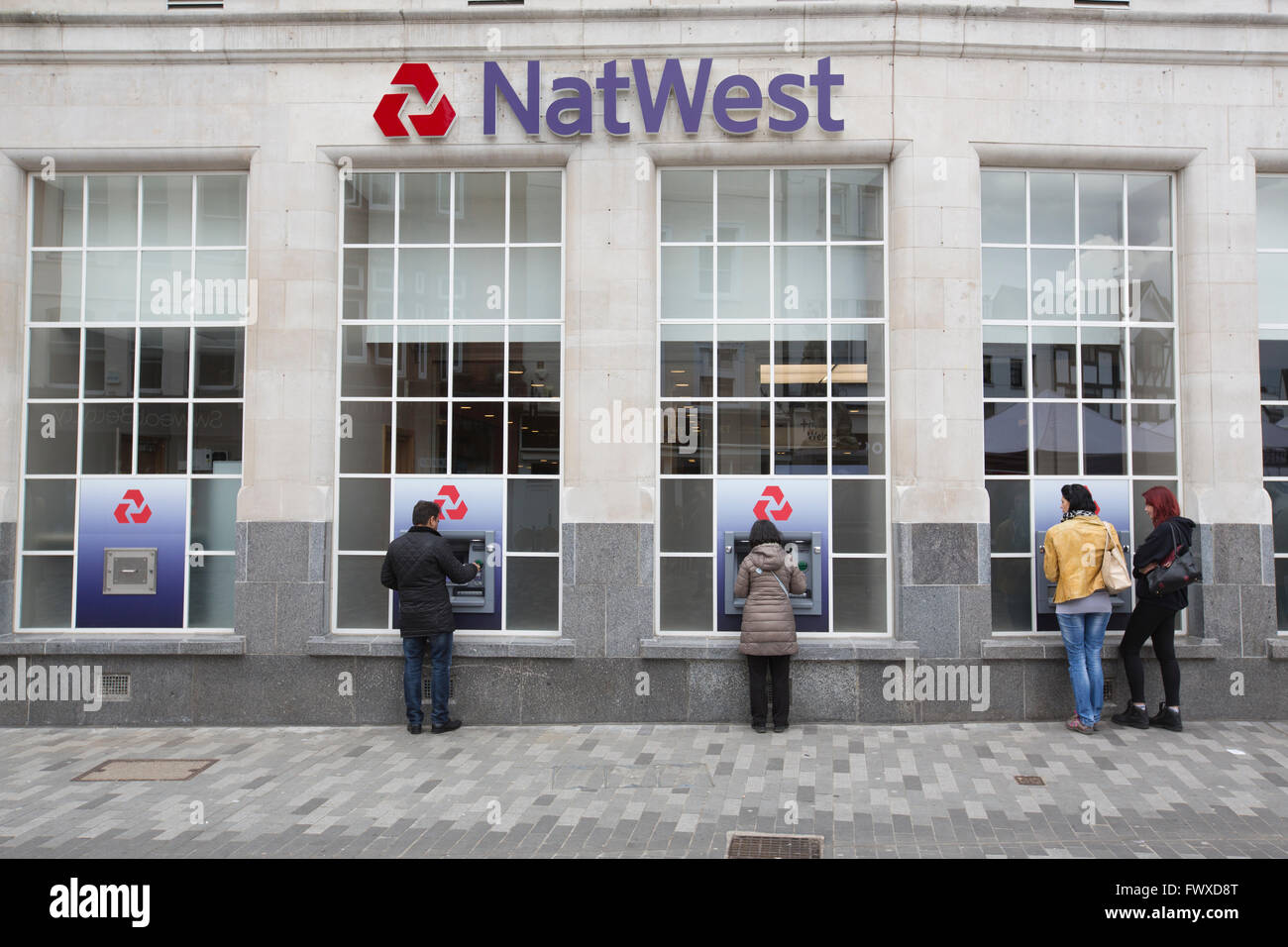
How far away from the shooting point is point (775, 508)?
8750 millimetres

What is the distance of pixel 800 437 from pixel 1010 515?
2.23 m

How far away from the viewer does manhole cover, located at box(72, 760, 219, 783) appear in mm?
7035

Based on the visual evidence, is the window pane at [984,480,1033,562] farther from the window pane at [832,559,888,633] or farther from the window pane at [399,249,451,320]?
the window pane at [399,249,451,320]

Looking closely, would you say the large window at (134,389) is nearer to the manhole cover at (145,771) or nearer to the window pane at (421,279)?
the window pane at (421,279)

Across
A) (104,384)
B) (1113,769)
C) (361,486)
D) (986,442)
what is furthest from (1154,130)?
(104,384)

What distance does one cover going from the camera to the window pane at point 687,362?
8.89 metres

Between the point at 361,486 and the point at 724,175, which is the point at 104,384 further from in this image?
the point at 724,175

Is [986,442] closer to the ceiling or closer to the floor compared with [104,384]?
closer to the floor

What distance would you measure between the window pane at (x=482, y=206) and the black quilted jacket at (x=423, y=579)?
3.22m

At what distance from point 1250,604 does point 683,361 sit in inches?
235

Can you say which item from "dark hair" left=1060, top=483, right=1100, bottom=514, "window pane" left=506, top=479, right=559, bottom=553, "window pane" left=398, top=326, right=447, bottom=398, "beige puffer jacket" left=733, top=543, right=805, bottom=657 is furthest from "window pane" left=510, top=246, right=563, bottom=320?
"dark hair" left=1060, top=483, right=1100, bottom=514

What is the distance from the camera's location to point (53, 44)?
8.84 metres

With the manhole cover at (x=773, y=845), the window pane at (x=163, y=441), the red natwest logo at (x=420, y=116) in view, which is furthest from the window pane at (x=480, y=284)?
the manhole cover at (x=773, y=845)

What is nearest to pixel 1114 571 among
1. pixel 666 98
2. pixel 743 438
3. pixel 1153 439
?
pixel 1153 439
